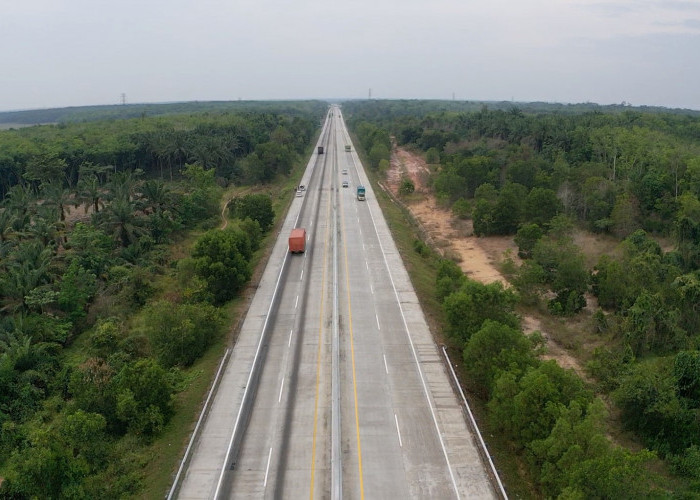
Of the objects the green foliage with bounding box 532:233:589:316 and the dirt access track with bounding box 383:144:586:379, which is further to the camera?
the green foliage with bounding box 532:233:589:316

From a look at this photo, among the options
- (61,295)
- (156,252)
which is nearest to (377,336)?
(61,295)

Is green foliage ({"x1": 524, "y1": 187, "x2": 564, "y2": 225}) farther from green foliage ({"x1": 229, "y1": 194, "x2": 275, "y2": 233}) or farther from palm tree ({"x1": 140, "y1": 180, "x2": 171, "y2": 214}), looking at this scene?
palm tree ({"x1": 140, "y1": 180, "x2": 171, "y2": 214})

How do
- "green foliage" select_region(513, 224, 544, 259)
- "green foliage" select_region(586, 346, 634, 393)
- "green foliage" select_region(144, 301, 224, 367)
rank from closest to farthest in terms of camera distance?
"green foliage" select_region(586, 346, 634, 393) < "green foliage" select_region(144, 301, 224, 367) < "green foliage" select_region(513, 224, 544, 259)

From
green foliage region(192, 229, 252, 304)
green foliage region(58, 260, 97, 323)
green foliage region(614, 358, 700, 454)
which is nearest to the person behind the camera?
green foliage region(614, 358, 700, 454)

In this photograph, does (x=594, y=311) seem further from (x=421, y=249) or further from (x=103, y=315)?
(x=103, y=315)

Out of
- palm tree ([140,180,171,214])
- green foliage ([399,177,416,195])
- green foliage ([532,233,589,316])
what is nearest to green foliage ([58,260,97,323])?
palm tree ([140,180,171,214])

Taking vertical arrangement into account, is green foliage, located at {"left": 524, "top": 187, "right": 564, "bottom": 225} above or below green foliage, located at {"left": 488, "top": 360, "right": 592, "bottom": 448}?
above

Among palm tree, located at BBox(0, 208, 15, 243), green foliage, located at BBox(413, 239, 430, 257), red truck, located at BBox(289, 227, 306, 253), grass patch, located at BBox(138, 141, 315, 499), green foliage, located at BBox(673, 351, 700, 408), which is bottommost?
grass patch, located at BBox(138, 141, 315, 499)
